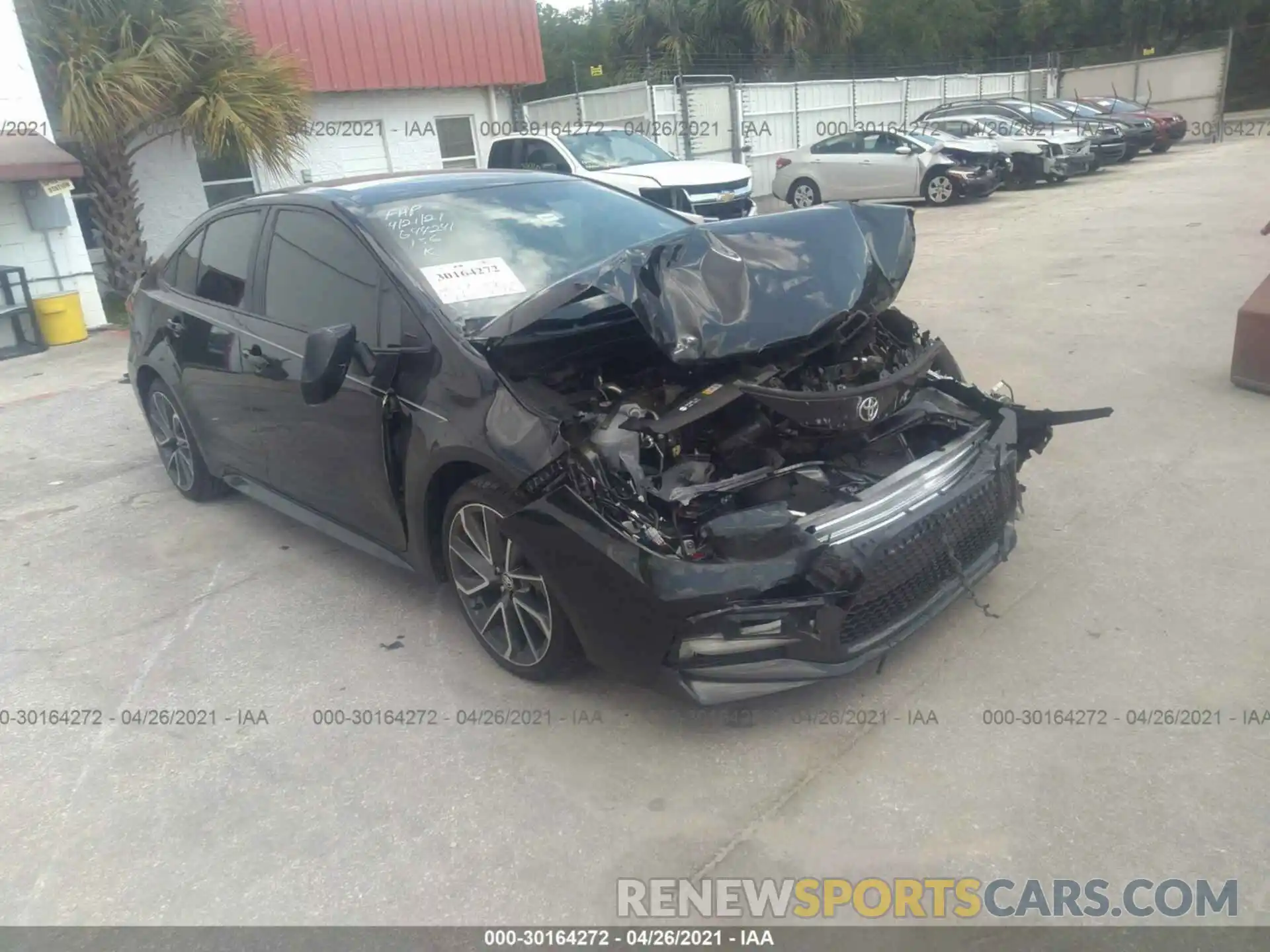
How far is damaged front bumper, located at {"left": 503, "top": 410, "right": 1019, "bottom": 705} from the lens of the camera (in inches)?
117

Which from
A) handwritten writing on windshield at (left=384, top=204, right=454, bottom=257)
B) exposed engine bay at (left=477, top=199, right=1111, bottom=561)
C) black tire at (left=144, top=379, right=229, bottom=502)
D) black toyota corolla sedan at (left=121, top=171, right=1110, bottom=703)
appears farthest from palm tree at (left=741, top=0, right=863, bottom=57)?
exposed engine bay at (left=477, top=199, right=1111, bottom=561)

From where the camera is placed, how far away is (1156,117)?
23203 mm

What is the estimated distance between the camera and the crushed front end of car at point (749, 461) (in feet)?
9.93

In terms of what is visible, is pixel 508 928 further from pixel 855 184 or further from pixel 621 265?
pixel 855 184

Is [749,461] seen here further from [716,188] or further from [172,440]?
[716,188]

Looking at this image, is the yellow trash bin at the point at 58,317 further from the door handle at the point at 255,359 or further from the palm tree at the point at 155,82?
the door handle at the point at 255,359

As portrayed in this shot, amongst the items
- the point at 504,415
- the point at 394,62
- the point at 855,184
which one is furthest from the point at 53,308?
the point at 855,184

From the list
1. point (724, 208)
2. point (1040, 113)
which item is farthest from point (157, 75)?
point (1040, 113)

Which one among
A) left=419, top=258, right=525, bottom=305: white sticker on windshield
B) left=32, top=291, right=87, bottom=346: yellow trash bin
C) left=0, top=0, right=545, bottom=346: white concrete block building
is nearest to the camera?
left=419, top=258, right=525, bottom=305: white sticker on windshield

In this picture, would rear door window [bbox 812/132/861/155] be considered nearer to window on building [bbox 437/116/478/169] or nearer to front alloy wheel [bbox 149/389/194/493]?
window on building [bbox 437/116/478/169]

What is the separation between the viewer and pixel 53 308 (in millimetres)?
11102

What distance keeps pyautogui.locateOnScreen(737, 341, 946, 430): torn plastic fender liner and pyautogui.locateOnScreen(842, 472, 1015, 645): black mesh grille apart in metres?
0.42

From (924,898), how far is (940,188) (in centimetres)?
1637

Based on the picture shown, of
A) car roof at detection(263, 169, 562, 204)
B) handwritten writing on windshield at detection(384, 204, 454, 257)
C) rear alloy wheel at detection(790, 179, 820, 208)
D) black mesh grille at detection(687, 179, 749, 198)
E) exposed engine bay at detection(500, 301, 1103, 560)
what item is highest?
car roof at detection(263, 169, 562, 204)
